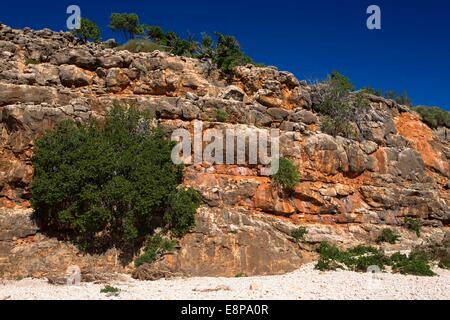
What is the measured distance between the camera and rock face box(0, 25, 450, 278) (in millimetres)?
19141

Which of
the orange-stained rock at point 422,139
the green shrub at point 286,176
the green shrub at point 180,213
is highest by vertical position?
the orange-stained rock at point 422,139

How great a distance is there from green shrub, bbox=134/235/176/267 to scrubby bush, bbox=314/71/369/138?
1321cm

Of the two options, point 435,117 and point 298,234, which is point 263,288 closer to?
point 298,234

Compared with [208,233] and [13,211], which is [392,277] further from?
[13,211]

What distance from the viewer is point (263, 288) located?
1430cm

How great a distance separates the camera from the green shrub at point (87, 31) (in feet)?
101

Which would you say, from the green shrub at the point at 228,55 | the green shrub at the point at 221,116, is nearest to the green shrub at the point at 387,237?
the green shrub at the point at 221,116

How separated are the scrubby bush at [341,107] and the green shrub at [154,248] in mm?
13211

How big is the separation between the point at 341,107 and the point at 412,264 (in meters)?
12.6

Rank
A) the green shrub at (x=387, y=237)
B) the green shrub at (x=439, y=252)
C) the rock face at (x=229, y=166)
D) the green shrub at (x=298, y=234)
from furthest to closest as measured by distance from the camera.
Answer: the green shrub at (x=387, y=237) < the green shrub at (x=298, y=234) < the green shrub at (x=439, y=252) < the rock face at (x=229, y=166)

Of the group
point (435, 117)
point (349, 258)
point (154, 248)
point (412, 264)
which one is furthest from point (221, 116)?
point (435, 117)

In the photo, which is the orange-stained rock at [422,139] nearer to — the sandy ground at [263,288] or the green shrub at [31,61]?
the sandy ground at [263,288]
